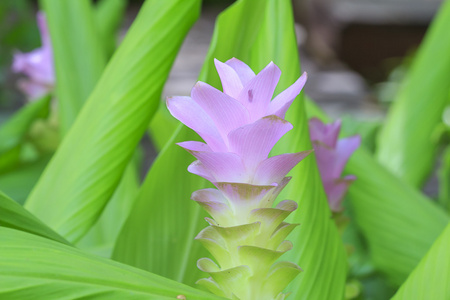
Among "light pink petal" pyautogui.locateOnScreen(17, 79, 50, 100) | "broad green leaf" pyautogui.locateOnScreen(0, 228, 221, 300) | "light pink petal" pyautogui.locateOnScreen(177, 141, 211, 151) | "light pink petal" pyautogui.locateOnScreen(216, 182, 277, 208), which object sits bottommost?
"broad green leaf" pyautogui.locateOnScreen(0, 228, 221, 300)

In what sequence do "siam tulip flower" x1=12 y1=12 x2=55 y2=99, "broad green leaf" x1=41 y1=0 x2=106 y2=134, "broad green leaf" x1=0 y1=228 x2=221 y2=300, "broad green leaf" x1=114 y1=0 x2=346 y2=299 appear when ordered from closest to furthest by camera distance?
"broad green leaf" x1=0 y1=228 x2=221 y2=300 < "broad green leaf" x1=114 y1=0 x2=346 y2=299 < "broad green leaf" x1=41 y1=0 x2=106 y2=134 < "siam tulip flower" x1=12 y1=12 x2=55 y2=99

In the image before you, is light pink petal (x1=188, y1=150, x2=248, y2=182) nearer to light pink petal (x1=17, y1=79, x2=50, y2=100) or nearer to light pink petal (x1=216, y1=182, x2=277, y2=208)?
light pink petal (x1=216, y1=182, x2=277, y2=208)

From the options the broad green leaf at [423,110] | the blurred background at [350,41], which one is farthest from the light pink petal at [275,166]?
the blurred background at [350,41]

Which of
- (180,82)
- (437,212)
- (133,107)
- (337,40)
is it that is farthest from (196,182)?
(337,40)

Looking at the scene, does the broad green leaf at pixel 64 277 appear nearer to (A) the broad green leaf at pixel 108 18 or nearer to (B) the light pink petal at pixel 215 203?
(B) the light pink petal at pixel 215 203

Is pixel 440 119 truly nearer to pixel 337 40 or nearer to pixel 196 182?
pixel 196 182

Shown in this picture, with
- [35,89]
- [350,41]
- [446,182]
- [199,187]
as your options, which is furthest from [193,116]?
[350,41]

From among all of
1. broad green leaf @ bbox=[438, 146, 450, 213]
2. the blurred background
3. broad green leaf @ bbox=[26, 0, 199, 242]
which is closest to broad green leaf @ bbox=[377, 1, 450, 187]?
broad green leaf @ bbox=[438, 146, 450, 213]

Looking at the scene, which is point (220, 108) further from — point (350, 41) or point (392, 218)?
point (350, 41)
